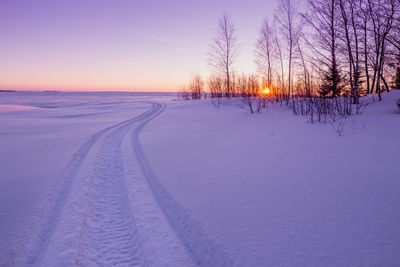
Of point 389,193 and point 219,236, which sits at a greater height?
point 389,193

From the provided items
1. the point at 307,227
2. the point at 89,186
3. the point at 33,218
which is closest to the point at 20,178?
the point at 89,186

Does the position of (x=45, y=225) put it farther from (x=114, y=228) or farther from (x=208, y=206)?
(x=208, y=206)

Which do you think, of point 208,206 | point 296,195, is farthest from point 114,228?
point 296,195

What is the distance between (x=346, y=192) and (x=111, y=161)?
13.5 ft

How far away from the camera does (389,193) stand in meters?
2.42

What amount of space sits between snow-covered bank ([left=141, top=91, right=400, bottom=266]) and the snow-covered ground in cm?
1

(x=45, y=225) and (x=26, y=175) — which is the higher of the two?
(x=26, y=175)

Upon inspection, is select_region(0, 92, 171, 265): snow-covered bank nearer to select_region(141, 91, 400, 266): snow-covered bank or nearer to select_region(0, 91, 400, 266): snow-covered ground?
select_region(0, 91, 400, 266): snow-covered ground

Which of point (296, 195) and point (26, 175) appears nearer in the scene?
point (296, 195)

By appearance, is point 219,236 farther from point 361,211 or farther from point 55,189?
point 55,189

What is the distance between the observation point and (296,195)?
8.48ft

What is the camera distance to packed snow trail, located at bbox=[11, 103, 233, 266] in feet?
5.99

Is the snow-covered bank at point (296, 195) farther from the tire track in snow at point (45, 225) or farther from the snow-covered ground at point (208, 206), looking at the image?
the tire track in snow at point (45, 225)

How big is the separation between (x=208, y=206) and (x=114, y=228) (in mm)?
1091
